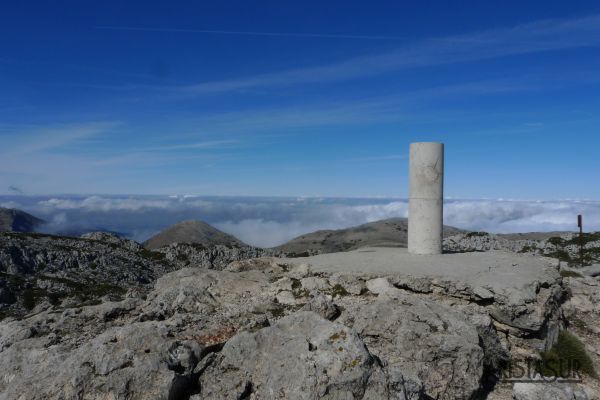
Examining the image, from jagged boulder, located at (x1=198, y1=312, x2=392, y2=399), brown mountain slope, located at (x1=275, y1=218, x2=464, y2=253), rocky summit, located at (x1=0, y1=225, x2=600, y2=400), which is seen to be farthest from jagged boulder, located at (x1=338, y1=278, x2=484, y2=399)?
brown mountain slope, located at (x1=275, y1=218, x2=464, y2=253)

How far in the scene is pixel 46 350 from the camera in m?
11.5

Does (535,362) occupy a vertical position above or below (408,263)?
below

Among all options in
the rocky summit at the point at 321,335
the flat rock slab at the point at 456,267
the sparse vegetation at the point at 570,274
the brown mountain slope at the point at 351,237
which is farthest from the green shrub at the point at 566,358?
the brown mountain slope at the point at 351,237

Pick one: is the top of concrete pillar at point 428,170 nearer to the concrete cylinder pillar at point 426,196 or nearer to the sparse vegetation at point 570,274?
the concrete cylinder pillar at point 426,196

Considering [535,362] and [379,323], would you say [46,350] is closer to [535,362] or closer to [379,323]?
[379,323]

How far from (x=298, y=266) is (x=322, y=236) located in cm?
9810

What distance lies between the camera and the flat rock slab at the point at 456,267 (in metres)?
16.8

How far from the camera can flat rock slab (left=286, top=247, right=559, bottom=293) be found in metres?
16.8

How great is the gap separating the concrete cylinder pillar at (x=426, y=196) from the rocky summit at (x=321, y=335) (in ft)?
5.44

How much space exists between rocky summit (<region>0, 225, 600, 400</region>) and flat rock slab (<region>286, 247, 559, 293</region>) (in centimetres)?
10

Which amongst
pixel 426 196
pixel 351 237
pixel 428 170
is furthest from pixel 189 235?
pixel 428 170

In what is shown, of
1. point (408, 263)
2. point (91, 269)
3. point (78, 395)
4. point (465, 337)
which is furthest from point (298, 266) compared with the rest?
point (91, 269)

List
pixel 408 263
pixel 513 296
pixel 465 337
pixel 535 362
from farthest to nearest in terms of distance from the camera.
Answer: pixel 408 263 < pixel 513 296 < pixel 535 362 < pixel 465 337

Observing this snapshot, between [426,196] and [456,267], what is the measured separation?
399 centimetres
